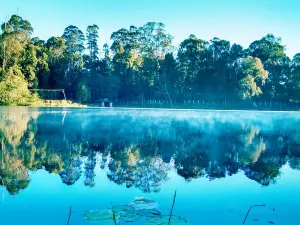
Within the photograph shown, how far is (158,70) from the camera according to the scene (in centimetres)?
6769

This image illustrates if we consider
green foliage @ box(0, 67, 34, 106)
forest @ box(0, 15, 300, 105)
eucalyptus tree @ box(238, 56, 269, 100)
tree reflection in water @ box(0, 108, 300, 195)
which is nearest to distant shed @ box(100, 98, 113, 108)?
forest @ box(0, 15, 300, 105)

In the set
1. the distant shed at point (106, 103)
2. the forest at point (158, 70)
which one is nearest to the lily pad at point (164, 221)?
the forest at point (158, 70)

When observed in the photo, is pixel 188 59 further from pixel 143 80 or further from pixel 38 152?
pixel 38 152

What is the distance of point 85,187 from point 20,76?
5345 cm

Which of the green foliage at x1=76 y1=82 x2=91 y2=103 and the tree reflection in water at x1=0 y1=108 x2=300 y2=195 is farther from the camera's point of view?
the green foliage at x1=76 y1=82 x2=91 y2=103

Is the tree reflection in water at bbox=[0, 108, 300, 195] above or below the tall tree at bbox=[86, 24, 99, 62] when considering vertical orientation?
below

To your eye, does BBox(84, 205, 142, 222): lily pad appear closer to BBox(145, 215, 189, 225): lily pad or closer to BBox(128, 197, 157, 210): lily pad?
BBox(128, 197, 157, 210): lily pad

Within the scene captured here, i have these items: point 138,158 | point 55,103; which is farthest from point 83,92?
point 138,158

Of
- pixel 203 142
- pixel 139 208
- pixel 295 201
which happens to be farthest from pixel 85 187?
pixel 203 142

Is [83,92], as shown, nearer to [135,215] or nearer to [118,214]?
[118,214]

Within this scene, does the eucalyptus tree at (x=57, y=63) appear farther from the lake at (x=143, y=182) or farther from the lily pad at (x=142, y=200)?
the lily pad at (x=142, y=200)

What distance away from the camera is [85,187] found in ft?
25.9

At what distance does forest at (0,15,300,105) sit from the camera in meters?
60.3

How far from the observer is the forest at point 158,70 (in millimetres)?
60312
